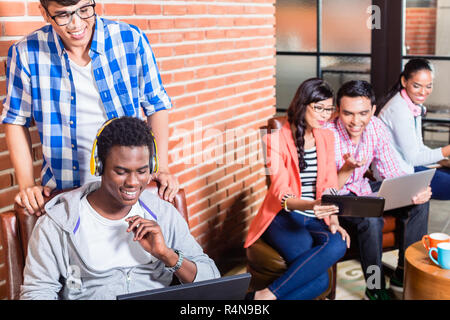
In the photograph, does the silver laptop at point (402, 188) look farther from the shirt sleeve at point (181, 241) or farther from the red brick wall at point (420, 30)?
the red brick wall at point (420, 30)

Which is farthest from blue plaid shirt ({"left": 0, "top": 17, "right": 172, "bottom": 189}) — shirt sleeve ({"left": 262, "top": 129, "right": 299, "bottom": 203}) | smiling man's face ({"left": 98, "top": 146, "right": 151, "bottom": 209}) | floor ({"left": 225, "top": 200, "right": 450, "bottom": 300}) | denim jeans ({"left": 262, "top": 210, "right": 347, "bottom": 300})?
floor ({"left": 225, "top": 200, "right": 450, "bottom": 300})

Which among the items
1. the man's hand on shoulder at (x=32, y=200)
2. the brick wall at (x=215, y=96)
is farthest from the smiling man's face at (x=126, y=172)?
the brick wall at (x=215, y=96)

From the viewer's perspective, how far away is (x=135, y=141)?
1.55 m

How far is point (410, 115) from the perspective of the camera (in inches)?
119

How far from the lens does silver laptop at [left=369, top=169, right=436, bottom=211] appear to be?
257cm

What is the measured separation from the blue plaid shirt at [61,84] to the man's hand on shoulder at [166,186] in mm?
262

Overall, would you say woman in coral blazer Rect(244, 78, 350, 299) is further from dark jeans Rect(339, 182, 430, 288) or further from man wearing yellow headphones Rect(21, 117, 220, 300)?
man wearing yellow headphones Rect(21, 117, 220, 300)

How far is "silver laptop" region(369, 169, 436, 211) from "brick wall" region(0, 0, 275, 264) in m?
0.93

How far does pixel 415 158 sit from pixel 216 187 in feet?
3.78

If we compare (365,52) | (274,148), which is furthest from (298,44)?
(274,148)

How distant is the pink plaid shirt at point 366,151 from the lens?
2805 mm

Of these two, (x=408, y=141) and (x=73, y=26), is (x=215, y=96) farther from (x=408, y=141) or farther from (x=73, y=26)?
(x=73, y=26)
